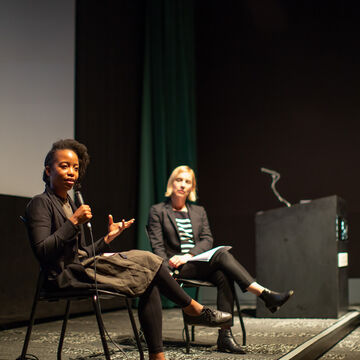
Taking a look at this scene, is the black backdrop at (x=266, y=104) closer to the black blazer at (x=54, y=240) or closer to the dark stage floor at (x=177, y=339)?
the dark stage floor at (x=177, y=339)

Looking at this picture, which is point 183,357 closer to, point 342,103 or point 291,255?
point 291,255

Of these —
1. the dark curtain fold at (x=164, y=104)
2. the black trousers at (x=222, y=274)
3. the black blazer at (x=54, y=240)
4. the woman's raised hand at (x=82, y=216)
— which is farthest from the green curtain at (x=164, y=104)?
the woman's raised hand at (x=82, y=216)

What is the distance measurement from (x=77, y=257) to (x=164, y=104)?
3361 mm

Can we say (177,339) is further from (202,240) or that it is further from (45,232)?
(45,232)

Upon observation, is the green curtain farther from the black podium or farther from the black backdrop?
the black podium

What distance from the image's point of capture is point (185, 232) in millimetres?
3348

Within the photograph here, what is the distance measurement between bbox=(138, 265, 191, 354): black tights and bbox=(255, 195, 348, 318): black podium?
2.02 metres

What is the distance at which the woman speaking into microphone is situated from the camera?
2.08 m

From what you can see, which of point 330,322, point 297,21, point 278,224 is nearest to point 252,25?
point 297,21

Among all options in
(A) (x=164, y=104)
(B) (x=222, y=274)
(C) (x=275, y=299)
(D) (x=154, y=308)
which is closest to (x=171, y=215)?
(B) (x=222, y=274)

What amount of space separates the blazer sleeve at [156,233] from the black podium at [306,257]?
1244 millimetres

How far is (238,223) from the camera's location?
18.7ft

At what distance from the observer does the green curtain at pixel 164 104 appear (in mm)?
5156

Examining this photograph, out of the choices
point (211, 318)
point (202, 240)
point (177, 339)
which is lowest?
point (177, 339)
